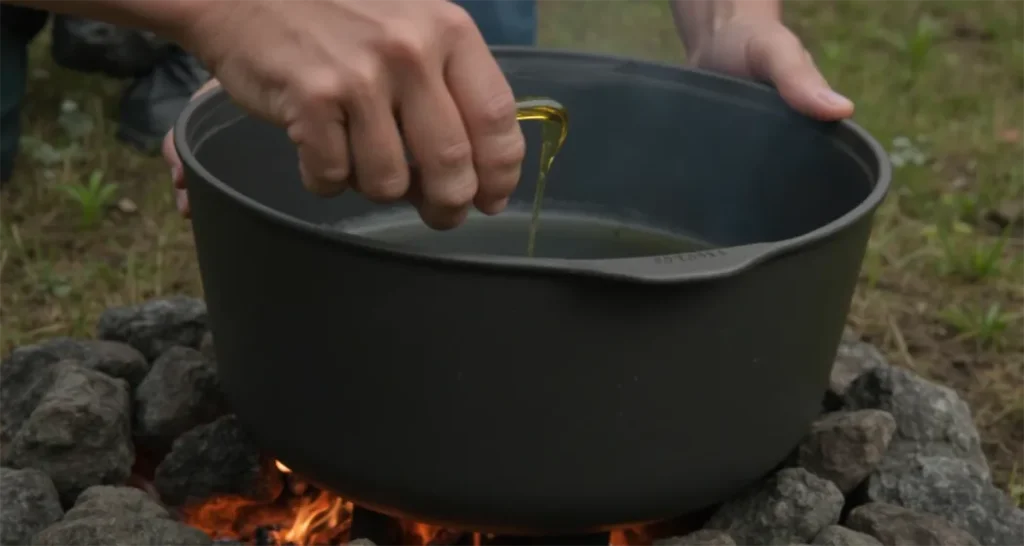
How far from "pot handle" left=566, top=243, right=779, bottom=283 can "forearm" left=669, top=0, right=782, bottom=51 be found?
0.72 meters

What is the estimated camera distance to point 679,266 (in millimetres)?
1008

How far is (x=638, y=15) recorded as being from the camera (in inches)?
86.4

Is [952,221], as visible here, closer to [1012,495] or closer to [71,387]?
[1012,495]

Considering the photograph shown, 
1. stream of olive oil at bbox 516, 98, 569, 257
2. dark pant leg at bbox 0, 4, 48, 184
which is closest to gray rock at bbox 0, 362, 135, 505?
stream of olive oil at bbox 516, 98, 569, 257

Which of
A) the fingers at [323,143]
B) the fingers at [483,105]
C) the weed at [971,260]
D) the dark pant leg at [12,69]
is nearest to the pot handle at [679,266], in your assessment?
the fingers at [483,105]

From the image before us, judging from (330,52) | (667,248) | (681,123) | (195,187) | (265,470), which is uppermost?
(330,52)

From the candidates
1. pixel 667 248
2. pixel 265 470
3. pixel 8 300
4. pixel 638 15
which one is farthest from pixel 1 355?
pixel 638 15

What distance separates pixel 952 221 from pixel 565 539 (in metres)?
1.60

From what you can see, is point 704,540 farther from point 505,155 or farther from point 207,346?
point 207,346

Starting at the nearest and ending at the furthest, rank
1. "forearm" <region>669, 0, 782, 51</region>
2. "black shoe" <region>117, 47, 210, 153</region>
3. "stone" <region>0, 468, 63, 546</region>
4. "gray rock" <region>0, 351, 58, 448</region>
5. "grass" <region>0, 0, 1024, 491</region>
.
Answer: "stone" <region>0, 468, 63, 546</region>, "gray rock" <region>0, 351, 58, 448</region>, "forearm" <region>669, 0, 782, 51</region>, "grass" <region>0, 0, 1024, 491</region>, "black shoe" <region>117, 47, 210, 153</region>

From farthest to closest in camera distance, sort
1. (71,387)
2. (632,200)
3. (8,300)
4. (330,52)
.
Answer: (8,300)
(632,200)
(71,387)
(330,52)

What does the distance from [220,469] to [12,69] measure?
1.51 m

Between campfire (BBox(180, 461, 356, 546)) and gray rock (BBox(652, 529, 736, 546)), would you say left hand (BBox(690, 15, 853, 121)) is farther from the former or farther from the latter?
campfire (BBox(180, 461, 356, 546))

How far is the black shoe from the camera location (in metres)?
2.79
